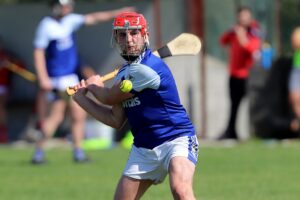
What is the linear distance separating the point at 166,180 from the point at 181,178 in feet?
15.7

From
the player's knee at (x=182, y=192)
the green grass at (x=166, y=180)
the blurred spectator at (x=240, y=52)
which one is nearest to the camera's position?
the player's knee at (x=182, y=192)

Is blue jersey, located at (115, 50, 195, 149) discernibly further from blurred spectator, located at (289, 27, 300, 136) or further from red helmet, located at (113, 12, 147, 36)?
blurred spectator, located at (289, 27, 300, 136)

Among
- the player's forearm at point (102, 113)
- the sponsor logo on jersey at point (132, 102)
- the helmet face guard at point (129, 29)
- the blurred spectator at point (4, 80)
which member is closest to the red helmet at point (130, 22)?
the helmet face guard at point (129, 29)

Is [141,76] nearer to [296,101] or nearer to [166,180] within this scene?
[166,180]

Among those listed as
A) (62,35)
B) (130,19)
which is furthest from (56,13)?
(130,19)

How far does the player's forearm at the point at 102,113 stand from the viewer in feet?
24.7

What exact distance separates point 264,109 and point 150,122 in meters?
11.9

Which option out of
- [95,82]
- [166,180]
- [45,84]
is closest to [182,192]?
[95,82]

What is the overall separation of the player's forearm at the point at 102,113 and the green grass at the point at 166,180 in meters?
2.51

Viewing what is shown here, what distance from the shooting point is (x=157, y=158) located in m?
7.21

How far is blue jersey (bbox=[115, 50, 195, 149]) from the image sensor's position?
7.21m

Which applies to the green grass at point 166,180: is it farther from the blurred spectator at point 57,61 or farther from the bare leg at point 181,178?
the bare leg at point 181,178

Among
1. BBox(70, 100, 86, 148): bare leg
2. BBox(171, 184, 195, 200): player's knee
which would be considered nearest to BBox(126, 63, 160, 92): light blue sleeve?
BBox(171, 184, 195, 200): player's knee

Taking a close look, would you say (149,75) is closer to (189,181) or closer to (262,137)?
(189,181)
